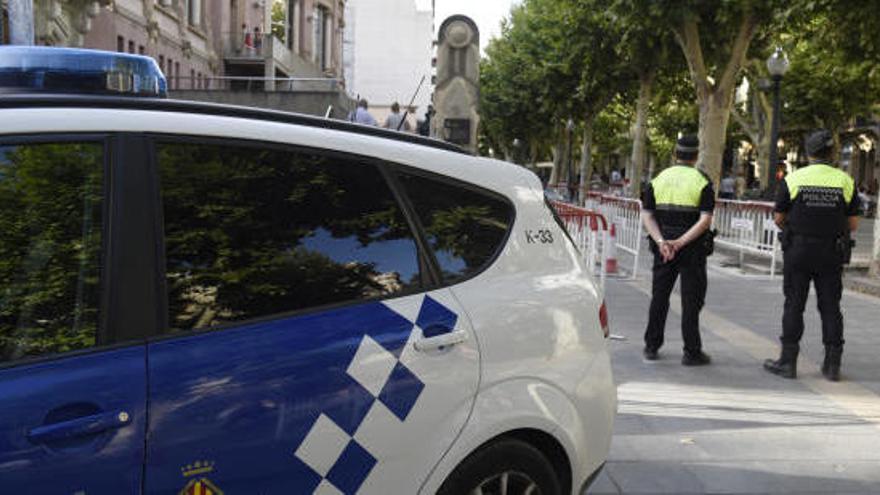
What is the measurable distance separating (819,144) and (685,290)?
1440 mm

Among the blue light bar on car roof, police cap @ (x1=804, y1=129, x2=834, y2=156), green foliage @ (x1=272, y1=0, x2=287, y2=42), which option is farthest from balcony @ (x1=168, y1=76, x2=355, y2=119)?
green foliage @ (x1=272, y1=0, x2=287, y2=42)

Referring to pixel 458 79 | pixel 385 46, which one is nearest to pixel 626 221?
pixel 458 79

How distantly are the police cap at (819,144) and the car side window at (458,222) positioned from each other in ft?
13.4

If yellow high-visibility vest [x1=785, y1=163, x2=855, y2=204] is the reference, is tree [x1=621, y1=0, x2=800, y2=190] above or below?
above

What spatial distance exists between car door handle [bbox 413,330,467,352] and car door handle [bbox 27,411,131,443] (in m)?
0.87

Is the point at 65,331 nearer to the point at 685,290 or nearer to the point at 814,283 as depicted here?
the point at 685,290

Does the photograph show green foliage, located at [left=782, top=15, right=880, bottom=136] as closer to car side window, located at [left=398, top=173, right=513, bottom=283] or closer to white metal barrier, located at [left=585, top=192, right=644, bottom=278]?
white metal barrier, located at [left=585, top=192, right=644, bottom=278]

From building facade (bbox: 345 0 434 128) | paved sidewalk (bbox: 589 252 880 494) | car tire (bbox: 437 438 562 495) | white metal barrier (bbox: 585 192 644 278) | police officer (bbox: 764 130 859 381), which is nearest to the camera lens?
car tire (bbox: 437 438 562 495)

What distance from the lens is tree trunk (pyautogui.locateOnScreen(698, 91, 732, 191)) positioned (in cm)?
1820

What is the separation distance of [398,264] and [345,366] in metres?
0.43

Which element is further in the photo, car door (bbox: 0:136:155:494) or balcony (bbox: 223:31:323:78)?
balcony (bbox: 223:31:323:78)

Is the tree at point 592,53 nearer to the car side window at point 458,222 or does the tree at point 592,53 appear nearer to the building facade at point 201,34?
the building facade at point 201,34

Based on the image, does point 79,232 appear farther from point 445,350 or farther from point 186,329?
point 445,350

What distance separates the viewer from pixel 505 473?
2.81m
